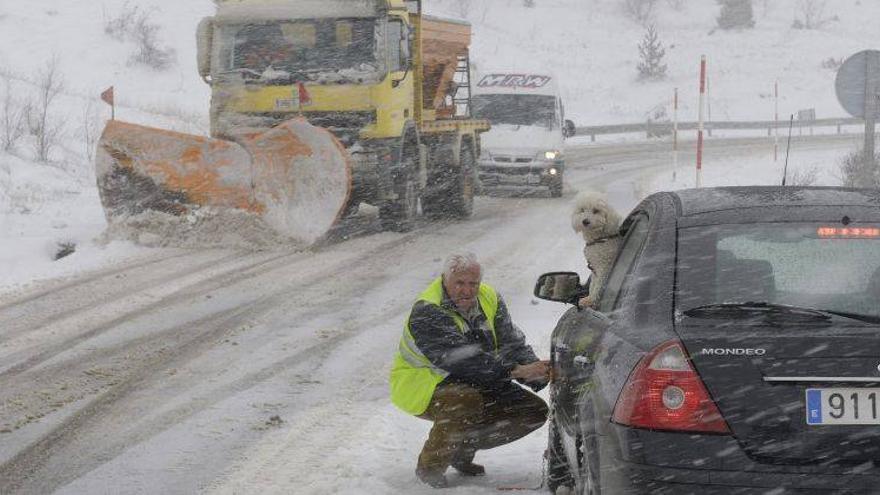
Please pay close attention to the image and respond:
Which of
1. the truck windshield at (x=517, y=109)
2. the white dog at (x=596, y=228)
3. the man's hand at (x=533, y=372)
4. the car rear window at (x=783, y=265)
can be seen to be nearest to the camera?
the car rear window at (x=783, y=265)

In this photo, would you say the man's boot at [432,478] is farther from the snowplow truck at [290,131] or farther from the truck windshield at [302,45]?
the truck windshield at [302,45]

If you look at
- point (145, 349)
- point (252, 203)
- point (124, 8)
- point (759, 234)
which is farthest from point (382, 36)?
point (124, 8)

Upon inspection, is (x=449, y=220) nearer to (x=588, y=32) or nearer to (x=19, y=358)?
(x=19, y=358)

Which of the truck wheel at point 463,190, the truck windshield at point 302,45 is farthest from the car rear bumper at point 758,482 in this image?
the truck wheel at point 463,190

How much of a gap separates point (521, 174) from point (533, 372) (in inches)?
718

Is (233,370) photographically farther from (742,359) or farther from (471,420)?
(742,359)

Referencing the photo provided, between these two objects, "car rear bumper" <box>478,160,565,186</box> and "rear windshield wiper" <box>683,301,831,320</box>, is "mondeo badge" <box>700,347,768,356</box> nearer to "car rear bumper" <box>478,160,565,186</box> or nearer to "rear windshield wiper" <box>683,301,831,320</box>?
"rear windshield wiper" <box>683,301,831,320</box>

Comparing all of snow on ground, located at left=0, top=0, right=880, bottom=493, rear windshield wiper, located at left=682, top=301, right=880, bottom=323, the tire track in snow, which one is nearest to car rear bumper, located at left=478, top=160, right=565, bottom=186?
snow on ground, located at left=0, top=0, right=880, bottom=493

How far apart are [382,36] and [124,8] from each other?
38915 millimetres

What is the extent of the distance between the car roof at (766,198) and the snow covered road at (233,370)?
206cm

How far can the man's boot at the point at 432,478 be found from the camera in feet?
20.0

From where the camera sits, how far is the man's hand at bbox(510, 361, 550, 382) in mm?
5938

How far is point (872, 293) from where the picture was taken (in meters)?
3.99

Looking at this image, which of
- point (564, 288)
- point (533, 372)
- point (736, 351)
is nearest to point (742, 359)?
point (736, 351)
